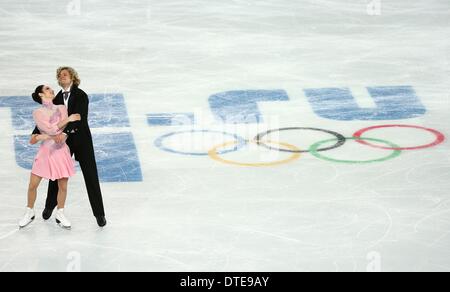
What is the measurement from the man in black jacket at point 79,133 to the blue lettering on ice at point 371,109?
529 cm

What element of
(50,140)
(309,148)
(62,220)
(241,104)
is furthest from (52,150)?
(241,104)

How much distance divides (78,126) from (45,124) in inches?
12.9

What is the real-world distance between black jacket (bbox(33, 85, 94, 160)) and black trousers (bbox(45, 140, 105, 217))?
32 mm

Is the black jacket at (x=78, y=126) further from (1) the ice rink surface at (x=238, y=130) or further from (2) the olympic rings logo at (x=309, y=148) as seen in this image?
(2) the olympic rings logo at (x=309, y=148)

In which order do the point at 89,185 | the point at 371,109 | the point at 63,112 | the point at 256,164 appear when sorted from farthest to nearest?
1. the point at 371,109
2. the point at 256,164
3. the point at 89,185
4. the point at 63,112

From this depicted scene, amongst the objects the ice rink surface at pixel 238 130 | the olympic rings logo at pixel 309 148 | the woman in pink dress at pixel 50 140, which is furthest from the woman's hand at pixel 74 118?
the olympic rings logo at pixel 309 148

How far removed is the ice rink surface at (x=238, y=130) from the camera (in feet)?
38.6

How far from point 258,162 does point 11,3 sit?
8.08 meters

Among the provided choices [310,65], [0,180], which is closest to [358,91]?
[310,65]

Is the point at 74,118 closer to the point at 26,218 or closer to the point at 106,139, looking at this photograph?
the point at 26,218

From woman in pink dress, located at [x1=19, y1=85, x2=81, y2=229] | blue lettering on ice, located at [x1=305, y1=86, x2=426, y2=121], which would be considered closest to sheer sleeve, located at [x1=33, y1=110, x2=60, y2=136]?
woman in pink dress, located at [x1=19, y1=85, x2=81, y2=229]

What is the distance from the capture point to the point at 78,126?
Answer: 1154 cm

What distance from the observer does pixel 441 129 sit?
622 inches
